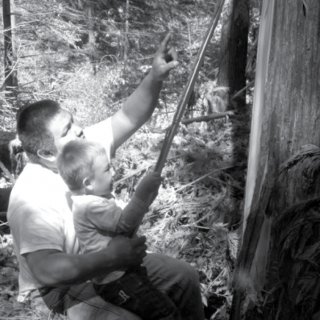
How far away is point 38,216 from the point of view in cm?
265

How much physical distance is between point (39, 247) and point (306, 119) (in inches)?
61.9

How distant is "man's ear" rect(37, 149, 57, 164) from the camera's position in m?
2.87

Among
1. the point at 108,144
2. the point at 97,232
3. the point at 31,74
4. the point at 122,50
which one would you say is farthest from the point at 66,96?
the point at 97,232

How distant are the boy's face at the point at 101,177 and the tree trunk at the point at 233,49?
5213 mm

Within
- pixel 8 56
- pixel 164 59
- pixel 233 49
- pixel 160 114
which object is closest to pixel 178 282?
pixel 164 59

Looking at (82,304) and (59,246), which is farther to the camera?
(82,304)

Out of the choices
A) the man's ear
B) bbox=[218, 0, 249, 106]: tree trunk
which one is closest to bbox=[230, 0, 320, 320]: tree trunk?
the man's ear

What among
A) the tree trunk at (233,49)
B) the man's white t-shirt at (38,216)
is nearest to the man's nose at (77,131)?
the man's white t-shirt at (38,216)

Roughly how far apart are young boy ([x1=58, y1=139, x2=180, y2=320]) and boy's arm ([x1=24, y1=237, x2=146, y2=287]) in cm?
10

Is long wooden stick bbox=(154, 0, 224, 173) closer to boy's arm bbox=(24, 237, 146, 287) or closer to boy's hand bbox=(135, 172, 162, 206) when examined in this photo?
boy's hand bbox=(135, 172, 162, 206)

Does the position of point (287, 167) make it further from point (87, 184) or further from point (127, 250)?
point (87, 184)

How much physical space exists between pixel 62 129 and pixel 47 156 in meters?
0.18

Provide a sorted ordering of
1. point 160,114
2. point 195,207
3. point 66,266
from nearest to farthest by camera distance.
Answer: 1. point 66,266
2. point 195,207
3. point 160,114

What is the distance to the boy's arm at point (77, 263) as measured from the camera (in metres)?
2.47
